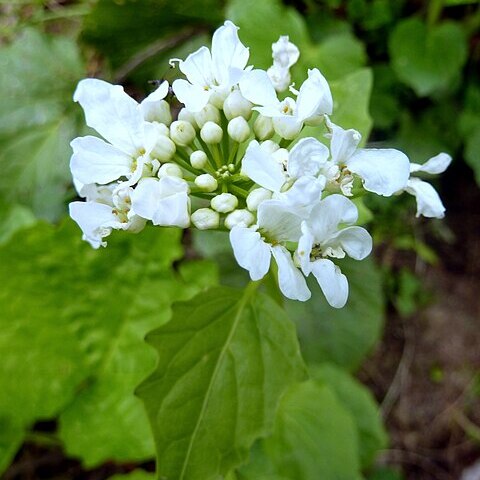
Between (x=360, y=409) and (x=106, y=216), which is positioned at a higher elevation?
(x=106, y=216)

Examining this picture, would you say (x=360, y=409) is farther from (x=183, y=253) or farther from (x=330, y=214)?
(x=330, y=214)

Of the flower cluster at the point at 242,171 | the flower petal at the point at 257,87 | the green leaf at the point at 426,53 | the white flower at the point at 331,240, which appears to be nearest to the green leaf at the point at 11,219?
the flower cluster at the point at 242,171

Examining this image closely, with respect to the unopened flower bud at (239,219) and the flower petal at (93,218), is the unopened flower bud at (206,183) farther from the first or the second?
the flower petal at (93,218)

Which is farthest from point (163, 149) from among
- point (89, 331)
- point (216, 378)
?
point (89, 331)

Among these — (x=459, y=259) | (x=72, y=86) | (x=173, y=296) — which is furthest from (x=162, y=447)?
(x=459, y=259)

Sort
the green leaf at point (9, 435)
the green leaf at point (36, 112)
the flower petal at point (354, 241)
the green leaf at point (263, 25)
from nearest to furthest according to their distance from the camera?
1. the flower petal at point (354, 241)
2. the green leaf at point (9, 435)
3. the green leaf at point (263, 25)
4. the green leaf at point (36, 112)

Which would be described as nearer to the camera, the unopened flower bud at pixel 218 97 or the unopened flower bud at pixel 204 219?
the unopened flower bud at pixel 204 219
